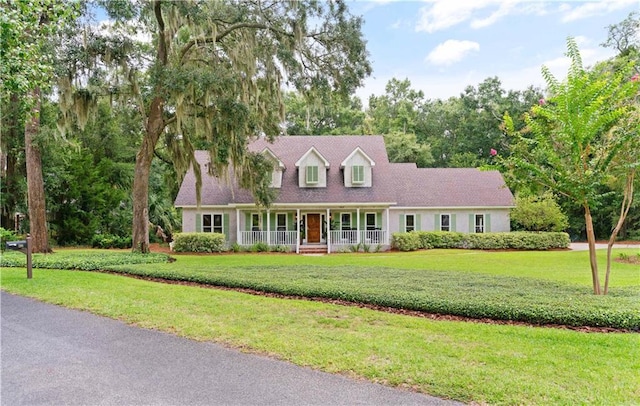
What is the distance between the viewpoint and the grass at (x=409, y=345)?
3.70 metres

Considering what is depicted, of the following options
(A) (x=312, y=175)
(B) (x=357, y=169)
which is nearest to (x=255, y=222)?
(A) (x=312, y=175)

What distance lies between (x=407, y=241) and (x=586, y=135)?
43.6ft

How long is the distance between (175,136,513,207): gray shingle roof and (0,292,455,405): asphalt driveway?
1578 cm

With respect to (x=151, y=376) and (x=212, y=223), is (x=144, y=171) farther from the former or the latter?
(x=151, y=376)

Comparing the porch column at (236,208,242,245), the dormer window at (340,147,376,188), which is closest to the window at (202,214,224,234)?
the porch column at (236,208,242,245)

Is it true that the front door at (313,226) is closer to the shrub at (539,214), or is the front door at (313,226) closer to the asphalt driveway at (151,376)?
the shrub at (539,214)

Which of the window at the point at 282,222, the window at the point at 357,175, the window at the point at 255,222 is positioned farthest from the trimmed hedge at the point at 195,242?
the window at the point at 357,175

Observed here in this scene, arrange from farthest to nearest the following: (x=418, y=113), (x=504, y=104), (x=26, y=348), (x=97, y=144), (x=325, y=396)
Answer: (x=418, y=113) < (x=504, y=104) < (x=97, y=144) < (x=26, y=348) < (x=325, y=396)

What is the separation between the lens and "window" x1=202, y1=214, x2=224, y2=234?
21391mm

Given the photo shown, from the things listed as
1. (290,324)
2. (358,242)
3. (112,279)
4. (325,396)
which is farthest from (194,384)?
(358,242)

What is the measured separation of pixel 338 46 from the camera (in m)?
13.6

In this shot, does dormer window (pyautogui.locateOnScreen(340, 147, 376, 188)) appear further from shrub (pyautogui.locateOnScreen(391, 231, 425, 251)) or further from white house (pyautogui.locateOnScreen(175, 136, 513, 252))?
shrub (pyautogui.locateOnScreen(391, 231, 425, 251))

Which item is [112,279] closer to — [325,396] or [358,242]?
[325,396]

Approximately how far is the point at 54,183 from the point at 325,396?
2320 cm
